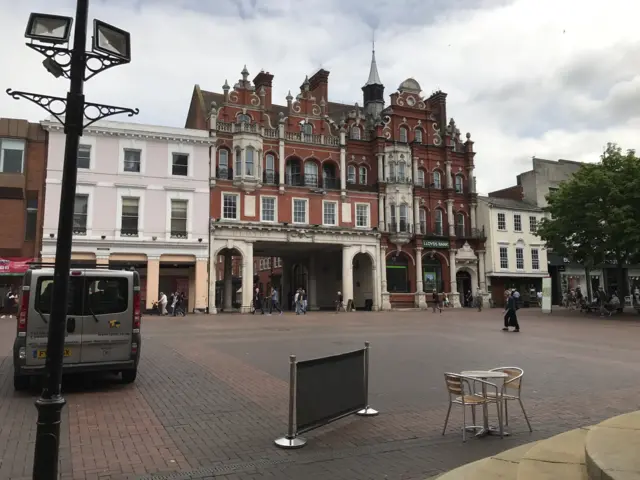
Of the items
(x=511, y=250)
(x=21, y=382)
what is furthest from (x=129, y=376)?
(x=511, y=250)

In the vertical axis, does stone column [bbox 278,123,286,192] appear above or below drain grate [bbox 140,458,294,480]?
above

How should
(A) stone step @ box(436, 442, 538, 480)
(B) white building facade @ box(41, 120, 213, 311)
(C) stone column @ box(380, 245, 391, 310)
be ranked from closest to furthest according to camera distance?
(A) stone step @ box(436, 442, 538, 480), (B) white building facade @ box(41, 120, 213, 311), (C) stone column @ box(380, 245, 391, 310)

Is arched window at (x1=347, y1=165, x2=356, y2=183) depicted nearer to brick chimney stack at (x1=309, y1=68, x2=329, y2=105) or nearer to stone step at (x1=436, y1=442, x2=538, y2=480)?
brick chimney stack at (x1=309, y1=68, x2=329, y2=105)

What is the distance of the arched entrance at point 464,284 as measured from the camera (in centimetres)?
5184

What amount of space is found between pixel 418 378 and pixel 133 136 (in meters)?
31.7

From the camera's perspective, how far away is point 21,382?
31.0 ft

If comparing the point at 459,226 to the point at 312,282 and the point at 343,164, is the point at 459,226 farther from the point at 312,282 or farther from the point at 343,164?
the point at 312,282

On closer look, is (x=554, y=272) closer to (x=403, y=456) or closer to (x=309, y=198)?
(x=309, y=198)

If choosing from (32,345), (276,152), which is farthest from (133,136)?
(32,345)

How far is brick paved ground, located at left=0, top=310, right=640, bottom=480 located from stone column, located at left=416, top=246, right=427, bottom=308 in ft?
102

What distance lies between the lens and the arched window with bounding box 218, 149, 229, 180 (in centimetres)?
4041

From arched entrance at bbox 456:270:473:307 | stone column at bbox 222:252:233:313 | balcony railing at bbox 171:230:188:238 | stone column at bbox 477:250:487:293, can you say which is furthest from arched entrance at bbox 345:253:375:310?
balcony railing at bbox 171:230:188:238

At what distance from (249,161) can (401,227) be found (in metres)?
15.1

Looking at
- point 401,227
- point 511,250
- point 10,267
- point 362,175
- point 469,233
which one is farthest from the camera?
point 511,250
